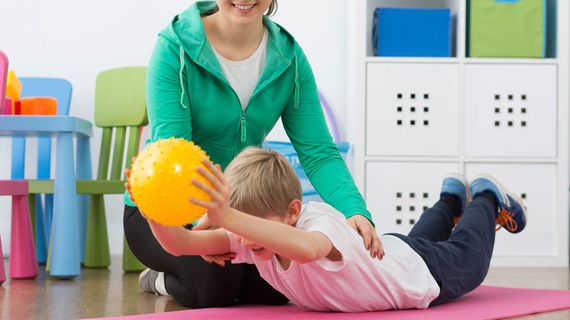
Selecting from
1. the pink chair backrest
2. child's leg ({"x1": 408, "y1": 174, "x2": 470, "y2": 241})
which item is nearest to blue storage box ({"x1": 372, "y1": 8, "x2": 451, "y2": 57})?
child's leg ({"x1": 408, "y1": 174, "x2": 470, "y2": 241})

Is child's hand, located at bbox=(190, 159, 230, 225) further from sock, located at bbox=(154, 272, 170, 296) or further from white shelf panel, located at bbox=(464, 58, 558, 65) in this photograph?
white shelf panel, located at bbox=(464, 58, 558, 65)

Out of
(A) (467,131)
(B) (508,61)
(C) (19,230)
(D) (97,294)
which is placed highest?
(B) (508,61)

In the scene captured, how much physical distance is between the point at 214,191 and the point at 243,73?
2.35 ft

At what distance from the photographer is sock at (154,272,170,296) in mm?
1957

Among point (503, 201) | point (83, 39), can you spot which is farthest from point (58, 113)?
point (503, 201)

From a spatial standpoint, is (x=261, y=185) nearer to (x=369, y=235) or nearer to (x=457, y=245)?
(x=369, y=235)

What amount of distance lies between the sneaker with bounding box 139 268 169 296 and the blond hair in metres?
0.65

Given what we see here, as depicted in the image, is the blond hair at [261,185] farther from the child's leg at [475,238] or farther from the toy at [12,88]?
the toy at [12,88]

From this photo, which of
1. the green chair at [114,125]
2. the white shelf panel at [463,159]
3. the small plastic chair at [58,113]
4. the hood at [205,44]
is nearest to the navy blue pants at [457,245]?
the hood at [205,44]

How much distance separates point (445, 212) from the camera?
2.07 metres

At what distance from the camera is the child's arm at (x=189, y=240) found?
1271 mm

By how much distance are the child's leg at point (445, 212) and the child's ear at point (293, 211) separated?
58 cm

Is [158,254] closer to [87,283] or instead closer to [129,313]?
[129,313]

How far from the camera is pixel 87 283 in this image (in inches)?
94.7
